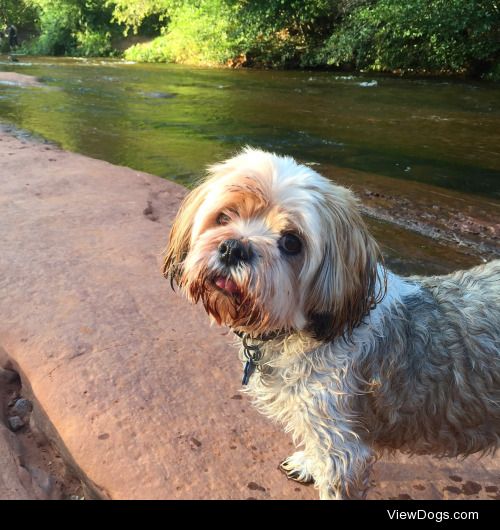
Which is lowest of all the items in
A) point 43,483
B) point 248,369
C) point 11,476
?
point 43,483

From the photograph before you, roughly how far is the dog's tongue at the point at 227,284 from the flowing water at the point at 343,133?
3.83 meters

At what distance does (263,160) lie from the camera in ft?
8.53

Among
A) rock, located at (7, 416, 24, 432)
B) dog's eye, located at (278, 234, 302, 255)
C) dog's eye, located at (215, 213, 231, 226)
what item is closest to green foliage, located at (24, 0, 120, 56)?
rock, located at (7, 416, 24, 432)

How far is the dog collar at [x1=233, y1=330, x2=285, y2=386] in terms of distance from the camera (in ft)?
8.82

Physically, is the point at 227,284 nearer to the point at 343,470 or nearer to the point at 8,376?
the point at 343,470

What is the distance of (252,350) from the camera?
288 cm

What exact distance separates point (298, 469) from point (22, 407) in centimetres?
175

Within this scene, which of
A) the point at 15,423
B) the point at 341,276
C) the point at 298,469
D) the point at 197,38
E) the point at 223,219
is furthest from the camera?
the point at 197,38

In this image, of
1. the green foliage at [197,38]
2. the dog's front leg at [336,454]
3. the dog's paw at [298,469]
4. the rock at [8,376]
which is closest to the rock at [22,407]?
the rock at [8,376]

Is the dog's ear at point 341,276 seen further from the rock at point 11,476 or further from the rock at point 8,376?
the rock at point 8,376

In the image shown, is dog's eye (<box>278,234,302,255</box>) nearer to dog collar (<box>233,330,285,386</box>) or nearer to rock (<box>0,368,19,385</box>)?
dog collar (<box>233,330,285,386</box>)

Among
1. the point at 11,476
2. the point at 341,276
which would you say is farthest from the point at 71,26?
the point at 341,276

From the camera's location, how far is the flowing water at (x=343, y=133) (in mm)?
6871

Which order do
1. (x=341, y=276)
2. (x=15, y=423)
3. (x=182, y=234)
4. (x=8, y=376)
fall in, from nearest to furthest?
(x=341, y=276)
(x=182, y=234)
(x=15, y=423)
(x=8, y=376)
